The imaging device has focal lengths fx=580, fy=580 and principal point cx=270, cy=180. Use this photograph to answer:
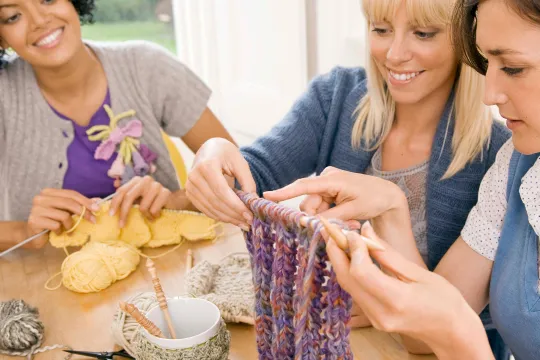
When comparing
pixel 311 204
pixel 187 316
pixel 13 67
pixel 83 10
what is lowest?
pixel 187 316

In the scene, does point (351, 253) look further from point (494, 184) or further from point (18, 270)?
point (18, 270)

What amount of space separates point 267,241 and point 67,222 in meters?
0.63

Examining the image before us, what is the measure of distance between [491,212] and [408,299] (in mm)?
466

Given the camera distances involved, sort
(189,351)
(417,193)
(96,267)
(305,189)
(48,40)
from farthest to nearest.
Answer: (48,40) → (417,193) → (96,267) → (305,189) → (189,351)

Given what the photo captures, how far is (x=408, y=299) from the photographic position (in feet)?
2.01

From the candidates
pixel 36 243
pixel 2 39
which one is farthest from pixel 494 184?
pixel 2 39

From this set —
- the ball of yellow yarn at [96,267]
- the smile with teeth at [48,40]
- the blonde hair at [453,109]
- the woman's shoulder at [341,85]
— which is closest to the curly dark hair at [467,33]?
the blonde hair at [453,109]

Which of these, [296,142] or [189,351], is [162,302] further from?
[296,142]

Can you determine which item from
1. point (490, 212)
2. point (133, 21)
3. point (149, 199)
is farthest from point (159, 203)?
point (133, 21)

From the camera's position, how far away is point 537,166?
2.99 ft

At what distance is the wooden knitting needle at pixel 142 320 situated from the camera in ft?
2.59

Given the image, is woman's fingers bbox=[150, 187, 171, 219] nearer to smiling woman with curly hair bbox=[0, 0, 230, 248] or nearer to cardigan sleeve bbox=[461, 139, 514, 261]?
smiling woman with curly hair bbox=[0, 0, 230, 248]

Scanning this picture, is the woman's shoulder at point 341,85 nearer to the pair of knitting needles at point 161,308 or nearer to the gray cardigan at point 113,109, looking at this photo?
the gray cardigan at point 113,109

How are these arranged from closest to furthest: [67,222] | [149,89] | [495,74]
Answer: [495,74]
[67,222]
[149,89]
